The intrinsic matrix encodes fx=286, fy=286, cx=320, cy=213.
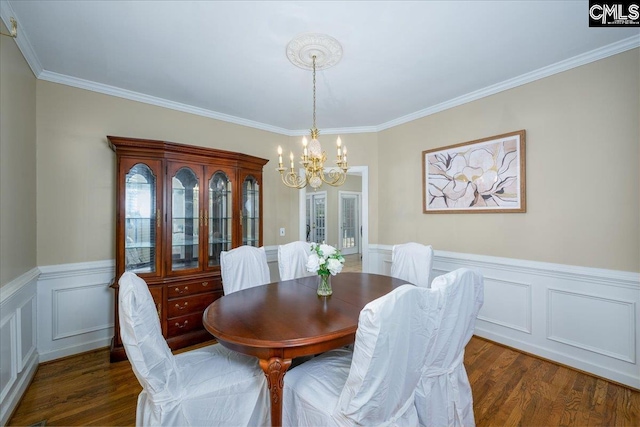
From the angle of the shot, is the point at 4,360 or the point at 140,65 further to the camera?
the point at 140,65

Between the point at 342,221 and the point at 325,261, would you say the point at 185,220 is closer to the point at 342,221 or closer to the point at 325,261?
the point at 325,261

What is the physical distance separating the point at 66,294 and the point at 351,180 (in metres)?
6.94

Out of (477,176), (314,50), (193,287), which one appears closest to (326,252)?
(314,50)

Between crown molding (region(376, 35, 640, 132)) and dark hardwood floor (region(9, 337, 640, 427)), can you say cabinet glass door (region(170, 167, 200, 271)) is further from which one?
crown molding (region(376, 35, 640, 132))

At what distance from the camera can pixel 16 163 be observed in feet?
6.75

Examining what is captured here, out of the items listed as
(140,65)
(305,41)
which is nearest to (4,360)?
(140,65)

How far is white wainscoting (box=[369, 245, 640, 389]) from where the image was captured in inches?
85.2

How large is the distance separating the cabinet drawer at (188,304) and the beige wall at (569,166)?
269cm

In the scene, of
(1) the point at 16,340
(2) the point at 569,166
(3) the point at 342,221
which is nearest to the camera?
(1) the point at 16,340

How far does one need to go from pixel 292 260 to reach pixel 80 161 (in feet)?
7.24

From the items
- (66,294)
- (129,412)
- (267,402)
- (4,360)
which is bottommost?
(129,412)

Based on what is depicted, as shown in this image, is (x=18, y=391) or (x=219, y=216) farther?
(x=219, y=216)

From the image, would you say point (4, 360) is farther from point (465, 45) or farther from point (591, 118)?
point (591, 118)

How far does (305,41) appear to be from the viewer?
6.85 feet
